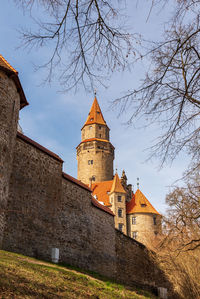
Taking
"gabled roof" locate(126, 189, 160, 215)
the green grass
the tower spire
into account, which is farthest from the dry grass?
the tower spire

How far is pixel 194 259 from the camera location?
14.6m

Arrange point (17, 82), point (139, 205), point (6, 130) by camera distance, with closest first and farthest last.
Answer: point (6, 130), point (17, 82), point (139, 205)

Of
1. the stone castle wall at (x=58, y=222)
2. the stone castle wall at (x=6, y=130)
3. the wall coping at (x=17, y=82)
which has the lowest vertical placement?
the stone castle wall at (x=58, y=222)

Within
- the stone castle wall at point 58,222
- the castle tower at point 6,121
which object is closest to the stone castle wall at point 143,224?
the stone castle wall at point 58,222

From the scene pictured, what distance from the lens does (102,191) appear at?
1852 inches

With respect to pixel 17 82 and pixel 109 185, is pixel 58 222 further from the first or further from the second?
pixel 109 185

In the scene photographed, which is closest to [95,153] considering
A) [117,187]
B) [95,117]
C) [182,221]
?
[95,117]

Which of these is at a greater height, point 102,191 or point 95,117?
point 95,117

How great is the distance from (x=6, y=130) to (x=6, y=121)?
36 centimetres

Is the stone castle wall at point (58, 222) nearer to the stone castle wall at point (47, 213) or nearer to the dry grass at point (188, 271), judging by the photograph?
the stone castle wall at point (47, 213)

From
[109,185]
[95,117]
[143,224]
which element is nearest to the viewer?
[143,224]

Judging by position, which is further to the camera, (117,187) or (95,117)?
(95,117)

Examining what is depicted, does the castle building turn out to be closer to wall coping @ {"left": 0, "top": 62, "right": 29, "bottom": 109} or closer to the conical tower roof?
the conical tower roof

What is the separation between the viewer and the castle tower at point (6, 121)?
10328 millimetres
